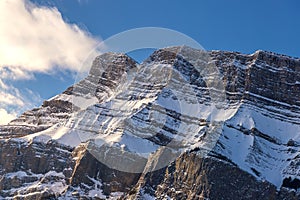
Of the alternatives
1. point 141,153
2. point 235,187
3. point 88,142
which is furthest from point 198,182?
point 88,142

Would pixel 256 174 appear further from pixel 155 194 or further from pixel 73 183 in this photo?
pixel 73 183

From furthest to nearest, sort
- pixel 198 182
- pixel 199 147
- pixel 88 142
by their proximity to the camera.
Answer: pixel 88 142 < pixel 199 147 < pixel 198 182

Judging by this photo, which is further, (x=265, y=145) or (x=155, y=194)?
(x=265, y=145)

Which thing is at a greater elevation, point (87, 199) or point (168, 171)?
point (168, 171)

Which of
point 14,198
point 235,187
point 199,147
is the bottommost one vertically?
point 14,198

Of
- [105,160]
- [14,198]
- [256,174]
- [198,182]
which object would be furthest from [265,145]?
[14,198]

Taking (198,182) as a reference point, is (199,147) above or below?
above

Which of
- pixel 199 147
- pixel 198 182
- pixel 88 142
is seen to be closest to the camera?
pixel 198 182

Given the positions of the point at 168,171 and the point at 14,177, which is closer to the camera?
the point at 168,171

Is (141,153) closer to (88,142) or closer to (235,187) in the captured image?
(88,142)
